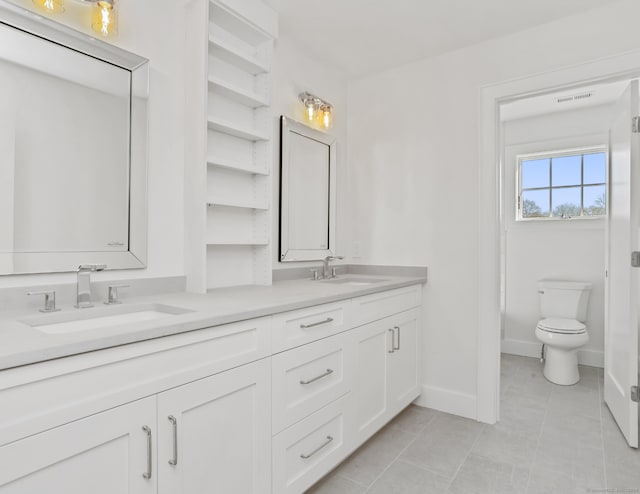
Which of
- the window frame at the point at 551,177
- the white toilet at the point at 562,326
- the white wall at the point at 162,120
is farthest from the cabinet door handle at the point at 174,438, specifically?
the window frame at the point at 551,177

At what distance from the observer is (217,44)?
185cm

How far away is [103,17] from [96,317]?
44.8 inches

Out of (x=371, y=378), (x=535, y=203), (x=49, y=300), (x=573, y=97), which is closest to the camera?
(x=49, y=300)

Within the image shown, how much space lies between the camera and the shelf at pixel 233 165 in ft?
6.04

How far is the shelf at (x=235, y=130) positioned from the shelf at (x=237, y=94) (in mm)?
148

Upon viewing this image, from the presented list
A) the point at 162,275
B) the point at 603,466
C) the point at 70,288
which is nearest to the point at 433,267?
the point at 603,466

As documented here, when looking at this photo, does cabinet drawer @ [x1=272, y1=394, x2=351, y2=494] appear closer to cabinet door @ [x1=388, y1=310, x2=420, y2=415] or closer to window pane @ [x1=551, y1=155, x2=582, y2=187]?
cabinet door @ [x1=388, y1=310, x2=420, y2=415]

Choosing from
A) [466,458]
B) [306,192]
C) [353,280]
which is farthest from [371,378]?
[306,192]

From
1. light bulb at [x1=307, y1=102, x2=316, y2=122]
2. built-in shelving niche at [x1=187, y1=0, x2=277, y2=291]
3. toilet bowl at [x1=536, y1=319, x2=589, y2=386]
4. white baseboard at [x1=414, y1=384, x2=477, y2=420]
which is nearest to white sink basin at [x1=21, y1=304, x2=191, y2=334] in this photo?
built-in shelving niche at [x1=187, y1=0, x2=277, y2=291]

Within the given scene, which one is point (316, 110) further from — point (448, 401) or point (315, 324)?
point (448, 401)

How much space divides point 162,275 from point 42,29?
101 centimetres

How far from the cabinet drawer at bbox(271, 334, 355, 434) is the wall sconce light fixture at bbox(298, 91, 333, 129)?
1.51 m

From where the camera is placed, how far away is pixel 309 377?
162 cm

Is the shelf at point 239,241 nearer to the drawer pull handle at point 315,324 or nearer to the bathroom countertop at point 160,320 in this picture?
the bathroom countertop at point 160,320
